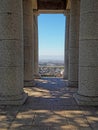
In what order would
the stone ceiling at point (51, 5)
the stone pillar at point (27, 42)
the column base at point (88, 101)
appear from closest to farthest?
the column base at point (88, 101) < the stone pillar at point (27, 42) < the stone ceiling at point (51, 5)

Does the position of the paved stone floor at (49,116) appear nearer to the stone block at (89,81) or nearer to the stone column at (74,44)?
the stone block at (89,81)

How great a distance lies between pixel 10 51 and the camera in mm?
11281

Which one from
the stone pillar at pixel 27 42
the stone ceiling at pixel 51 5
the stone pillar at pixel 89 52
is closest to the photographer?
the stone pillar at pixel 89 52

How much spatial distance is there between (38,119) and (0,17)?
4.74 m

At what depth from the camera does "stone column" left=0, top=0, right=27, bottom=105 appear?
36.7 ft

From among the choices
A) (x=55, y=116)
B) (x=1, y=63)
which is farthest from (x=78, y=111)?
(x=1, y=63)

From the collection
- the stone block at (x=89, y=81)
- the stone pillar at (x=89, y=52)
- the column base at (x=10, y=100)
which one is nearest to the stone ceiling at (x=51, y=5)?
the stone pillar at (x=89, y=52)

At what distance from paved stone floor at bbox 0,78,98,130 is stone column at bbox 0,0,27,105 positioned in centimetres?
70

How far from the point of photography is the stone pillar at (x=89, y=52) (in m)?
11.2

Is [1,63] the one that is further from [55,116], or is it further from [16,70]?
[55,116]

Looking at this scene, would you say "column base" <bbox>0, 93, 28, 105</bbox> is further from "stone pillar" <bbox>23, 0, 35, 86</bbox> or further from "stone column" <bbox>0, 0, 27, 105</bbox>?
"stone pillar" <bbox>23, 0, 35, 86</bbox>

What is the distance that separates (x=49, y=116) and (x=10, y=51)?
3420mm

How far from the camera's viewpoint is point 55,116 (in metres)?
9.52

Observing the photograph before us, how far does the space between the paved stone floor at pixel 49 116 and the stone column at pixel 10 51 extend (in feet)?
2.29
